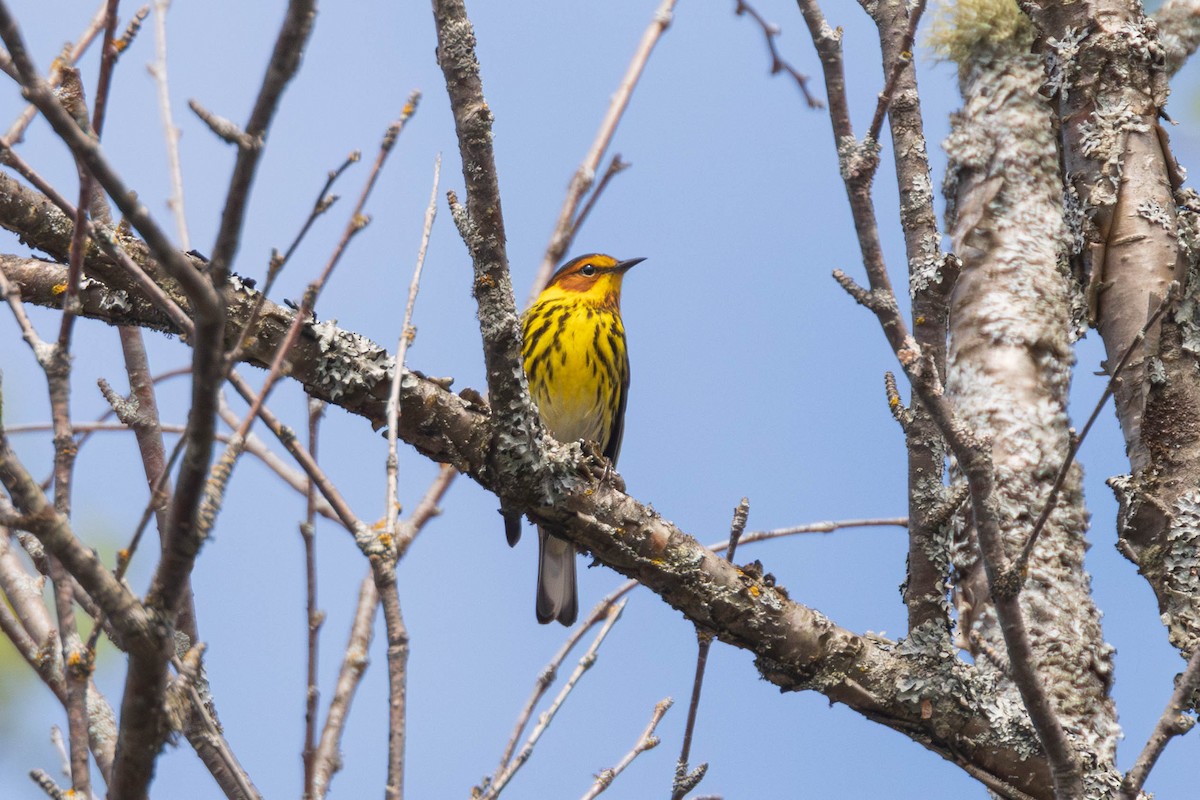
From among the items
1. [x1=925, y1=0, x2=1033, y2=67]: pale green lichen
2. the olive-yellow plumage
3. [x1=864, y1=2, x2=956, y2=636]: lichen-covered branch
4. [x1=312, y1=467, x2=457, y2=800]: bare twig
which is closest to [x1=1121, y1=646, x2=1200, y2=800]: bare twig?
[x1=864, y1=2, x2=956, y2=636]: lichen-covered branch

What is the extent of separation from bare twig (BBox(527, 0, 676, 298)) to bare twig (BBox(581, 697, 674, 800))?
42.9 inches

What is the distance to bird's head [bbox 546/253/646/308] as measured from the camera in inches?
244

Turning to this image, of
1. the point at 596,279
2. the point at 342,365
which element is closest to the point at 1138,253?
the point at 342,365

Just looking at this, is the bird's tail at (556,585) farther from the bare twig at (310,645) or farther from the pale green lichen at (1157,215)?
the bare twig at (310,645)

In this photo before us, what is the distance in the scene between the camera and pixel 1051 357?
382 centimetres

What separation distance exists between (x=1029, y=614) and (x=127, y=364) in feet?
8.21

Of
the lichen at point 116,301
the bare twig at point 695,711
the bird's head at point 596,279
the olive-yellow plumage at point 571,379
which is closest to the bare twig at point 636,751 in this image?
the bare twig at point 695,711

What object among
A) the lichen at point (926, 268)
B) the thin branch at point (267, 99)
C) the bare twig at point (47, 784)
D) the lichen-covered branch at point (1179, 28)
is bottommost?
the bare twig at point (47, 784)

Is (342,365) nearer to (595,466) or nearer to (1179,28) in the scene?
(595,466)

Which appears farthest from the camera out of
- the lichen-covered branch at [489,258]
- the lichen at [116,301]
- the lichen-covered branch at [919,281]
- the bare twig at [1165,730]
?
the lichen at [116,301]

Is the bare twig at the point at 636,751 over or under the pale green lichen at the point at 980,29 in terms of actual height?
under

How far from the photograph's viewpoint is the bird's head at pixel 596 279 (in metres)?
6.19

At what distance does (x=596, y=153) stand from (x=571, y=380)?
252 centimetres

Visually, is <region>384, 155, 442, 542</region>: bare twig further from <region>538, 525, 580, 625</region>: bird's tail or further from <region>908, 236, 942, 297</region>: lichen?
<region>538, 525, 580, 625</region>: bird's tail
